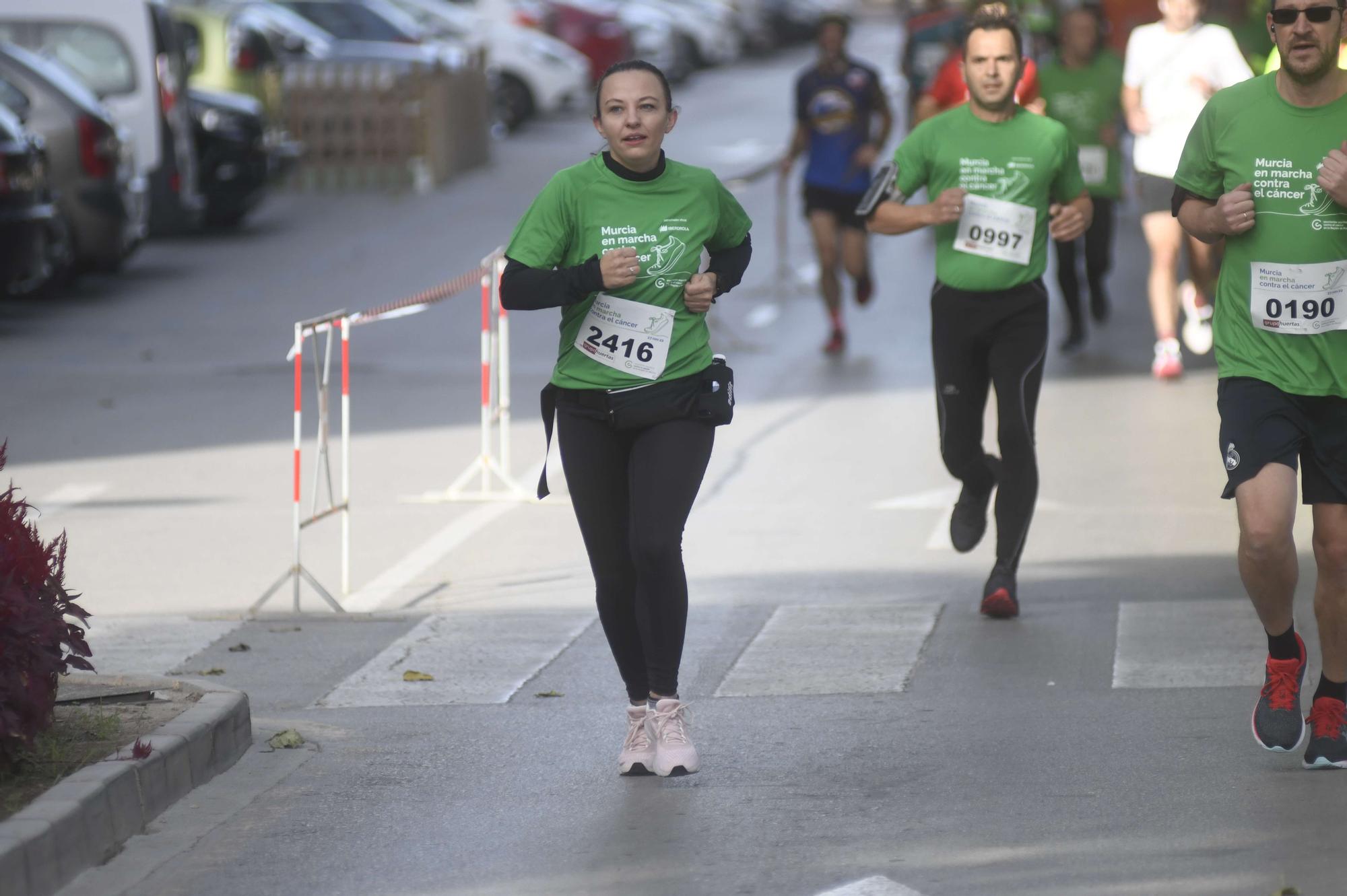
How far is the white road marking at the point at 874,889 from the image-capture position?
4.90 metres

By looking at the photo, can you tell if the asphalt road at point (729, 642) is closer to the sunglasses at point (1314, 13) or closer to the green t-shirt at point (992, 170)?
the green t-shirt at point (992, 170)

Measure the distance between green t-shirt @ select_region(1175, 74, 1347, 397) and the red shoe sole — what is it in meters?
2.37

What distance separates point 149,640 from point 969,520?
3.08 m

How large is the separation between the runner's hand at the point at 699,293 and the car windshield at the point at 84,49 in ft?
50.4

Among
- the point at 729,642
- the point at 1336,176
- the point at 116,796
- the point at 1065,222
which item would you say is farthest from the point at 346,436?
the point at 1336,176

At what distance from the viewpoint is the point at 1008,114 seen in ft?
27.0

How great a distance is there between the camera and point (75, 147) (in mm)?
17859

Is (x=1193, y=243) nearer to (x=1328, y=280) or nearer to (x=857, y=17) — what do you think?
(x=1328, y=280)

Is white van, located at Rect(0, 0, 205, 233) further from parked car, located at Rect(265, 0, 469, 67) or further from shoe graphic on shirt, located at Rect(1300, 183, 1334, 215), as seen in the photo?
shoe graphic on shirt, located at Rect(1300, 183, 1334, 215)

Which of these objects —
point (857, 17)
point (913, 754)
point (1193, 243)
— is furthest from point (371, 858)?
point (857, 17)

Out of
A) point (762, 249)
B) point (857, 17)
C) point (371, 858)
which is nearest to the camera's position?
point (371, 858)

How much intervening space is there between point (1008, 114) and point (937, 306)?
2.42ft

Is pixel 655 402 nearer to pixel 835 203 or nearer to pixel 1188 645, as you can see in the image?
pixel 1188 645

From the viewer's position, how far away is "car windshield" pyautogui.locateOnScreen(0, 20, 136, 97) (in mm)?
20312
